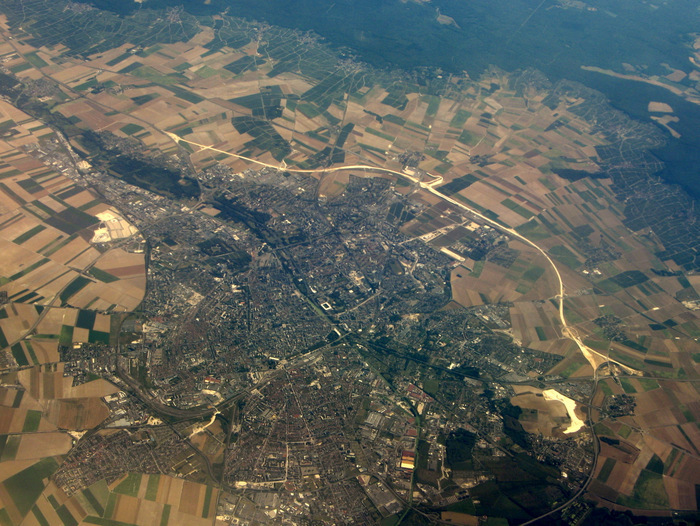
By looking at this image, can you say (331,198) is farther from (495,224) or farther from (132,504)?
(132,504)

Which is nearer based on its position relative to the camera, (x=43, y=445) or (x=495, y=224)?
(x=43, y=445)

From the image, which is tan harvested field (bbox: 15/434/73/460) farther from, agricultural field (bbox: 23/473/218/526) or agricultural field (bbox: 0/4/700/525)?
agricultural field (bbox: 23/473/218/526)

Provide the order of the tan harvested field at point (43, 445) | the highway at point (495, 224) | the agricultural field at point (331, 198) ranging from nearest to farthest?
the tan harvested field at point (43, 445)
the agricultural field at point (331, 198)
the highway at point (495, 224)

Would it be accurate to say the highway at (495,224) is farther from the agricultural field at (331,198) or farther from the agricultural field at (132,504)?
the agricultural field at (132,504)

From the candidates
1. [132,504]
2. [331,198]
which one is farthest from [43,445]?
[331,198]

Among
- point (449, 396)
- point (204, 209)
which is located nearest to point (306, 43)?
point (204, 209)

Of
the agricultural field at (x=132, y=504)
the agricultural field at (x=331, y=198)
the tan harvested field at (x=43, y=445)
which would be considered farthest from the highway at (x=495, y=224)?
the tan harvested field at (x=43, y=445)

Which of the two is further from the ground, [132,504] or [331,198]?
[331,198]

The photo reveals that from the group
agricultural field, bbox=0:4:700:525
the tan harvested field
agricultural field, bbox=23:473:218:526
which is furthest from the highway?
the tan harvested field

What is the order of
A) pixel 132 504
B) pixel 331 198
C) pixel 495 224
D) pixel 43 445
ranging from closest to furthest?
pixel 132 504
pixel 43 445
pixel 495 224
pixel 331 198

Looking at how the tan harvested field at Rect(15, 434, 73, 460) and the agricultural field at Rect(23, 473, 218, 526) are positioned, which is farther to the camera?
the tan harvested field at Rect(15, 434, 73, 460)

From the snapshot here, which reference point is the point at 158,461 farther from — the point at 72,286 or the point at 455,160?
the point at 455,160
